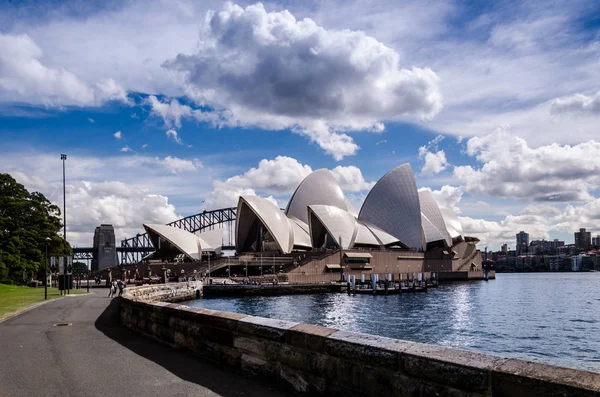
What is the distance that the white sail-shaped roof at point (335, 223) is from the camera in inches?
3895

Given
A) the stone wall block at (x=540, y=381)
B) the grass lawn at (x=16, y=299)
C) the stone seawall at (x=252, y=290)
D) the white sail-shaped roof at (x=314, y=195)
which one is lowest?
the stone seawall at (x=252, y=290)

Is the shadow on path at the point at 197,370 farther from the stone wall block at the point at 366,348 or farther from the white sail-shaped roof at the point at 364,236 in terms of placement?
the white sail-shaped roof at the point at 364,236

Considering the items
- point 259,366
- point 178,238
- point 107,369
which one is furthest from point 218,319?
point 178,238

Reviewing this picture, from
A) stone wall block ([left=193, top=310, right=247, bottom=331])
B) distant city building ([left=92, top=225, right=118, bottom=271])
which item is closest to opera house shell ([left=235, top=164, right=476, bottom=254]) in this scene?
distant city building ([left=92, top=225, right=118, bottom=271])

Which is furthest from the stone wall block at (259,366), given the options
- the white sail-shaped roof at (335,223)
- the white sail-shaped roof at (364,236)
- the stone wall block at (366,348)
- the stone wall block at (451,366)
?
the white sail-shaped roof at (364,236)

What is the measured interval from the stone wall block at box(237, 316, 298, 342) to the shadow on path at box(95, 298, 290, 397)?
2.01 feet

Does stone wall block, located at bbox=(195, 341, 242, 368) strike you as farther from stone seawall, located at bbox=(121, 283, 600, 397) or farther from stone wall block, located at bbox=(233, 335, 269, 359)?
stone wall block, located at bbox=(233, 335, 269, 359)

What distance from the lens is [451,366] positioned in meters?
4.48

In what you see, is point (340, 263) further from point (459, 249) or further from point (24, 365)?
point (24, 365)

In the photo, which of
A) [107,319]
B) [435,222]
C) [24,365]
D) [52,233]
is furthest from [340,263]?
[24,365]

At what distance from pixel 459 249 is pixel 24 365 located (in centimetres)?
12356

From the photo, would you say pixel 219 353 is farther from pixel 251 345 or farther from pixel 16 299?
pixel 16 299

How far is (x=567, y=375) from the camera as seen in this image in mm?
3775

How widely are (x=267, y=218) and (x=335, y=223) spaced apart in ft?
46.3
